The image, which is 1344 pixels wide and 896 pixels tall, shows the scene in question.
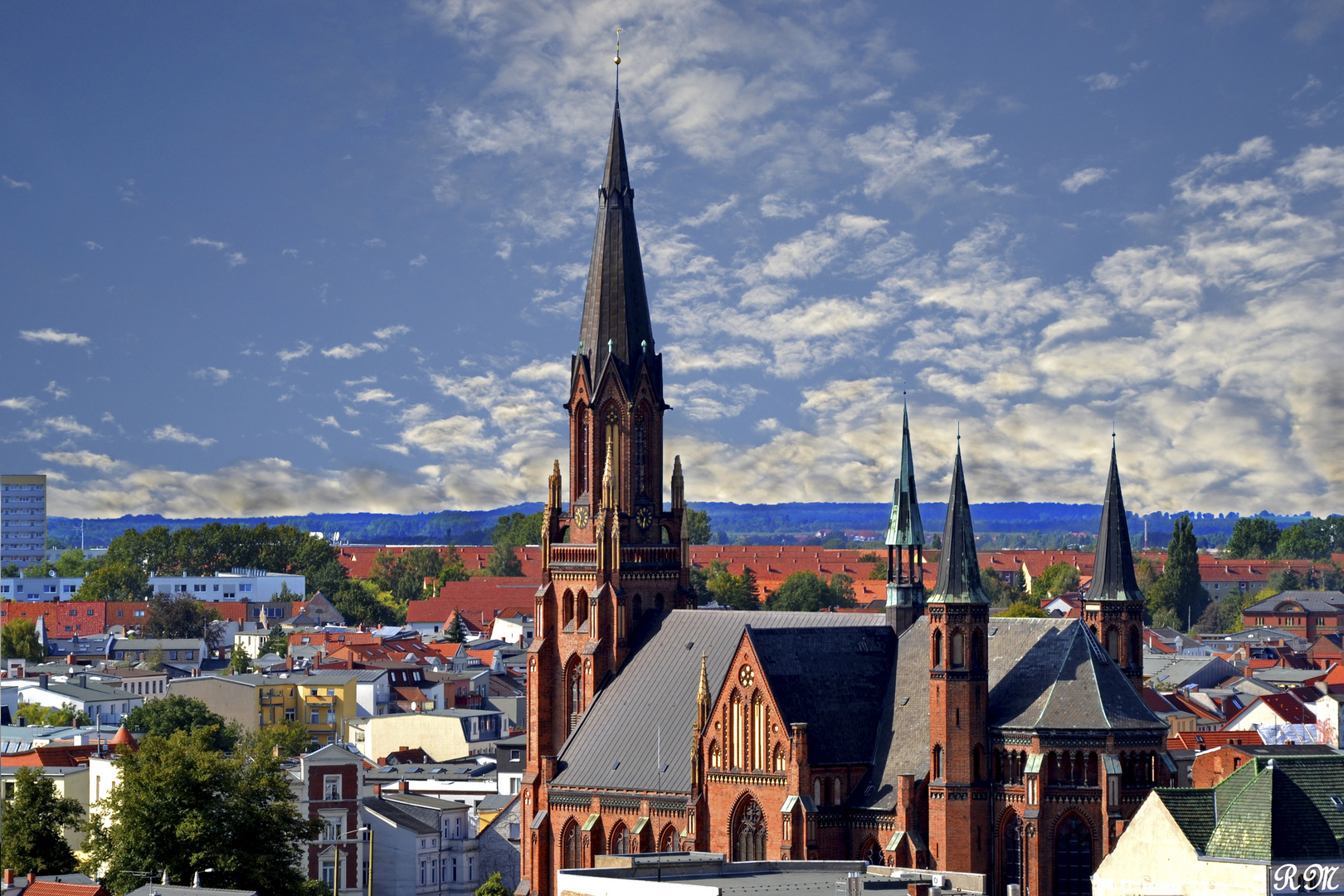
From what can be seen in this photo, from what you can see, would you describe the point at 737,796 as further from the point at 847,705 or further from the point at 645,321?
the point at 645,321

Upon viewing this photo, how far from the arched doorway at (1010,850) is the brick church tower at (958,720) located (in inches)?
31.8

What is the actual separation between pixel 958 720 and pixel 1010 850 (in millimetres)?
6245

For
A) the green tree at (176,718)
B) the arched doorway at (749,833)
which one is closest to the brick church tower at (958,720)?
the arched doorway at (749,833)

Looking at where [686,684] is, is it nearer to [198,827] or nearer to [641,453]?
[641,453]

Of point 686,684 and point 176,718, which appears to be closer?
point 686,684

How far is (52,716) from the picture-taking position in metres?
166

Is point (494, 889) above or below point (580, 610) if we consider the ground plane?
below

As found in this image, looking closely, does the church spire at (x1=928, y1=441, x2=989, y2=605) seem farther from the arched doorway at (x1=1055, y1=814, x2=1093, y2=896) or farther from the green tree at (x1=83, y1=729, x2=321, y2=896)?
the green tree at (x1=83, y1=729, x2=321, y2=896)

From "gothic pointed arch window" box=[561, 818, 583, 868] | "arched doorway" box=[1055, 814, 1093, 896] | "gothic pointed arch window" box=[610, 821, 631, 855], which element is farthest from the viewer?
"gothic pointed arch window" box=[561, 818, 583, 868]

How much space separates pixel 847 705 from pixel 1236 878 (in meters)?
23.6

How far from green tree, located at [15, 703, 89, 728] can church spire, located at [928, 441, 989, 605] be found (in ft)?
324

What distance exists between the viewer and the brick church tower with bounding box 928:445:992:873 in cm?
8575

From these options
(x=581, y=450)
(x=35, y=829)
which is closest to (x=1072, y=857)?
(x=581, y=450)

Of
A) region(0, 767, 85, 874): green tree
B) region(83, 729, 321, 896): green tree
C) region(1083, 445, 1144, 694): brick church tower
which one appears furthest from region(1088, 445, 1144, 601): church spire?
region(0, 767, 85, 874): green tree
